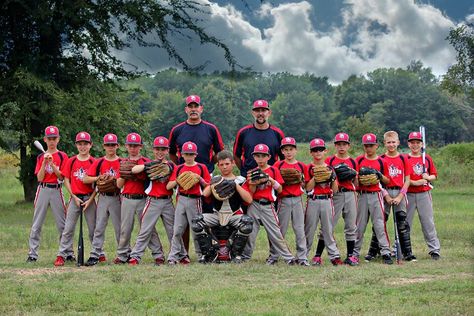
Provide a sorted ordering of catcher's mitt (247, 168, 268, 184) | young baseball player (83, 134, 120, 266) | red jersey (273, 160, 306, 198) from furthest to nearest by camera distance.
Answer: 1. young baseball player (83, 134, 120, 266)
2. red jersey (273, 160, 306, 198)
3. catcher's mitt (247, 168, 268, 184)

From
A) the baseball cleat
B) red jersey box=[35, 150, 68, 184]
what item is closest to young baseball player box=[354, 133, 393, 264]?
the baseball cleat

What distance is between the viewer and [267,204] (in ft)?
36.9

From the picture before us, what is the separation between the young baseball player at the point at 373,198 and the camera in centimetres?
1148

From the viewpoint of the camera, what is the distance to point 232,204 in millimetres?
11422

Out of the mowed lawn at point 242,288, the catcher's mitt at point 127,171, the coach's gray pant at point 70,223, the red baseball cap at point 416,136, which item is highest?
the red baseball cap at point 416,136

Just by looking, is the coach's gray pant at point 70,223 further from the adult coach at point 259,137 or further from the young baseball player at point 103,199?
the adult coach at point 259,137

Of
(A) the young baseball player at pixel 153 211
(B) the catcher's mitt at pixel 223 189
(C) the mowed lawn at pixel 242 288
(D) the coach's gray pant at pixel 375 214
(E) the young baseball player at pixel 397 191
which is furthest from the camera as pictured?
(E) the young baseball player at pixel 397 191

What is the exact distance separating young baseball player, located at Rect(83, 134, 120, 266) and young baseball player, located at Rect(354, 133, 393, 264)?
361 cm

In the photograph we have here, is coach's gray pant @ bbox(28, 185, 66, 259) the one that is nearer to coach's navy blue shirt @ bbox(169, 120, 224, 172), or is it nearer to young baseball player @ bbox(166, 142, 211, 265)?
young baseball player @ bbox(166, 142, 211, 265)

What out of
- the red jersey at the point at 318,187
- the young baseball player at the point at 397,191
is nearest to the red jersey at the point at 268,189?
the red jersey at the point at 318,187

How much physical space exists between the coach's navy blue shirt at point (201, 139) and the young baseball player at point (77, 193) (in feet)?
4.38

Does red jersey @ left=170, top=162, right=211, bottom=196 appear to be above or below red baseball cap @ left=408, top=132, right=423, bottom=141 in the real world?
below

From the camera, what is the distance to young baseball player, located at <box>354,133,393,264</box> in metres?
11.5

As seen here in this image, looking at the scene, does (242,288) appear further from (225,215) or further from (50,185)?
(50,185)
